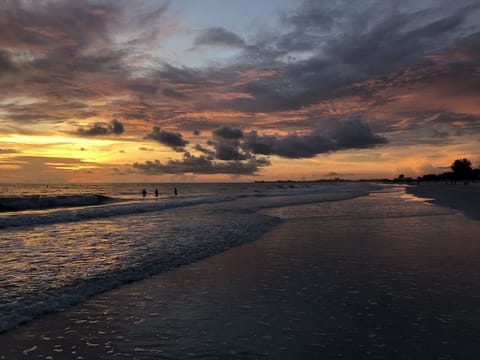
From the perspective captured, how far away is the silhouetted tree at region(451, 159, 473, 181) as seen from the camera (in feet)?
589

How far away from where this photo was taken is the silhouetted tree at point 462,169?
179 m

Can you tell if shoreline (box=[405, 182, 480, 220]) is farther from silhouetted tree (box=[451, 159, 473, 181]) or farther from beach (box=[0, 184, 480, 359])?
silhouetted tree (box=[451, 159, 473, 181])

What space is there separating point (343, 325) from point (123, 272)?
7295 millimetres

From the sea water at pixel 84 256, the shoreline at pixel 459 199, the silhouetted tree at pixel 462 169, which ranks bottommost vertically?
the sea water at pixel 84 256

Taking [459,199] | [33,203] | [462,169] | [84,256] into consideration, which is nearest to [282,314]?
[84,256]

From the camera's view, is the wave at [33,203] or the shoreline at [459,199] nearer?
the shoreline at [459,199]

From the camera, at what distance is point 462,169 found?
179375 mm

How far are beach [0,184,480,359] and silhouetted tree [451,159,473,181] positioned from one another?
197590mm

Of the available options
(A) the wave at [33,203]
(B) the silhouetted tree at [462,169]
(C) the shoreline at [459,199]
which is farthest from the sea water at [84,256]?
(B) the silhouetted tree at [462,169]

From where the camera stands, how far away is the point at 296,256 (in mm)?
13078

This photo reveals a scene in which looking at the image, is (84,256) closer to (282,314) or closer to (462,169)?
(282,314)

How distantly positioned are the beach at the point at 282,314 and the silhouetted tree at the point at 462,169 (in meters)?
198

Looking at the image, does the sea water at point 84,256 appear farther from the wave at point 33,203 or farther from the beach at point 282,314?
the wave at point 33,203

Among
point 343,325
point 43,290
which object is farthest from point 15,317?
point 343,325
